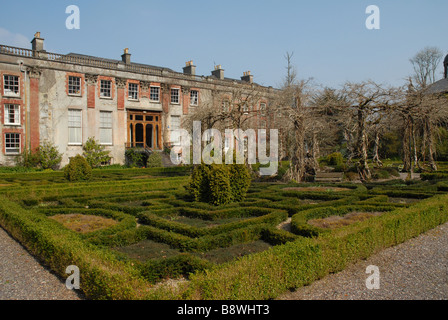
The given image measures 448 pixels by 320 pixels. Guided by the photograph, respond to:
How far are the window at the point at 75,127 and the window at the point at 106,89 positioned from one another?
7.45ft

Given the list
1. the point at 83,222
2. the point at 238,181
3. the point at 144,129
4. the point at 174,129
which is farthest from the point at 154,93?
the point at 83,222

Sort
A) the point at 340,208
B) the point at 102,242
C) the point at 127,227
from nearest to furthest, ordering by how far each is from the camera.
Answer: the point at 102,242, the point at 127,227, the point at 340,208

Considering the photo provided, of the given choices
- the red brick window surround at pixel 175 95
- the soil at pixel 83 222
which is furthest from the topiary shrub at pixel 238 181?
the red brick window surround at pixel 175 95

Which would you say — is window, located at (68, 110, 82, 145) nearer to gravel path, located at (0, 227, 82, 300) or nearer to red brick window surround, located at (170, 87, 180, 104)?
red brick window surround, located at (170, 87, 180, 104)

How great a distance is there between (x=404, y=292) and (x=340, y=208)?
14.0ft

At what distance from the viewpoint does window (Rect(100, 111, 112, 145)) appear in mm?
28172

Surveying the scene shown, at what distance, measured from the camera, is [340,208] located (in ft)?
29.8

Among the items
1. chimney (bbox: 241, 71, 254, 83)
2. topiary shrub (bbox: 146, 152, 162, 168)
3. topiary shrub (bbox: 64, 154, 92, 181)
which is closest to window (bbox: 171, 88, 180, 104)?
topiary shrub (bbox: 146, 152, 162, 168)

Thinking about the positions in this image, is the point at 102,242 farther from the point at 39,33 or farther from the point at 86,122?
the point at 39,33

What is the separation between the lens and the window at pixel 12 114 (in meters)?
24.1

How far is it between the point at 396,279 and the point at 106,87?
1049 inches

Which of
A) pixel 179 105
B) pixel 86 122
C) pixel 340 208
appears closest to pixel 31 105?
pixel 86 122
